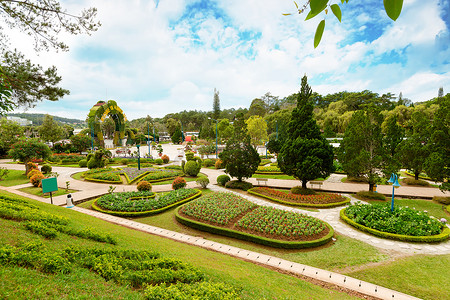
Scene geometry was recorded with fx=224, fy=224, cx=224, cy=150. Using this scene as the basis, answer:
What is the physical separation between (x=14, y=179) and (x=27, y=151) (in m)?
2.54

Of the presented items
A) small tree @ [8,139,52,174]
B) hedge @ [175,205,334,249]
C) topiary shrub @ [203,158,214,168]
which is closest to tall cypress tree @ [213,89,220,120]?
topiary shrub @ [203,158,214,168]

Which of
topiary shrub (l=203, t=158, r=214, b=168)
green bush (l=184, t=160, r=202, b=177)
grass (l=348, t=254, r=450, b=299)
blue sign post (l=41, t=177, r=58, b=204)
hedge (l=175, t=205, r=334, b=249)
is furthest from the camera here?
topiary shrub (l=203, t=158, r=214, b=168)

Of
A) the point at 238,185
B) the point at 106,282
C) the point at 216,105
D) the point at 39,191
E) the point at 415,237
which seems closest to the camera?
the point at 106,282

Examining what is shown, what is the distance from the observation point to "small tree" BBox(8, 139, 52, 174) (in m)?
19.7

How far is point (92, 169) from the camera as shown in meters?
21.9

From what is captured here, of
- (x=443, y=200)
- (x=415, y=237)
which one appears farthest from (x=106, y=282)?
(x=443, y=200)

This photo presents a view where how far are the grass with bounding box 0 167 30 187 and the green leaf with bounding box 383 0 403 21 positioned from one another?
24.0 meters

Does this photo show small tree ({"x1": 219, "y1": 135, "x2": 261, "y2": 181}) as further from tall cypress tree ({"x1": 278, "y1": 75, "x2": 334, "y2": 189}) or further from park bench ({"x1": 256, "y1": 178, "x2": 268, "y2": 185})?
tall cypress tree ({"x1": 278, "y1": 75, "x2": 334, "y2": 189})

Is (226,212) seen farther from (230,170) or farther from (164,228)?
(230,170)

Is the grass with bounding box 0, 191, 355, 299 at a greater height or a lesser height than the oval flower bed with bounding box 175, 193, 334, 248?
greater

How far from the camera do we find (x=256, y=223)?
9805 millimetres

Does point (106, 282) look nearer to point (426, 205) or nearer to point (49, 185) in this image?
point (49, 185)

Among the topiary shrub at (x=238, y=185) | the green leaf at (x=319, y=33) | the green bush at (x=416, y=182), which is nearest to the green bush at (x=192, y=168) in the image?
the topiary shrub at (x=238, y=185)

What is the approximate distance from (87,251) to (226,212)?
22.9 ft
